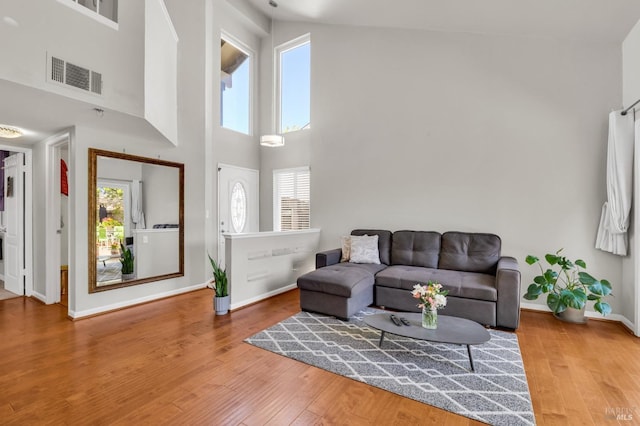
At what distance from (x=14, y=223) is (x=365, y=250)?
5500 millimetres

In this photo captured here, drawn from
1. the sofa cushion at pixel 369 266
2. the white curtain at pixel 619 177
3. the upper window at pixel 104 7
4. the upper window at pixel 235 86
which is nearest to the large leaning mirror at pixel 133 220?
the upper window at pixel 104 7

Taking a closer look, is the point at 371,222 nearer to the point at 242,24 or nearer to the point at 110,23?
the point at 110,23

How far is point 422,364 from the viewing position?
248 centimetres

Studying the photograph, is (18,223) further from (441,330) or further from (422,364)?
(441,330)

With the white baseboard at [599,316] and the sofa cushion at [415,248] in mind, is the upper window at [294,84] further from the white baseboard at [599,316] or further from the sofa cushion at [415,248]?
the white baseboard at [599,316]

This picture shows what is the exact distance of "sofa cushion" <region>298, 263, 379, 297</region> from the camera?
3.41 m

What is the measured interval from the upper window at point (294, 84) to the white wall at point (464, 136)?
257 mm

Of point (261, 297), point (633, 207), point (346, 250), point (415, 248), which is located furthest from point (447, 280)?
point (261, 297)

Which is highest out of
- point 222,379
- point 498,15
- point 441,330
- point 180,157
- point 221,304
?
point 498,15

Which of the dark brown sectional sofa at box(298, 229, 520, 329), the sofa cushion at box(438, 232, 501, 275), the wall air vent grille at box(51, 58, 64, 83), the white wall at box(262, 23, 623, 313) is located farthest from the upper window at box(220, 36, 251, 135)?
the sofa cushion at box(438, 232, 501, 275)

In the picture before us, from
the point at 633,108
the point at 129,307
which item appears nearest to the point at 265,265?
the point at 129,307

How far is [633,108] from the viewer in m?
3.14

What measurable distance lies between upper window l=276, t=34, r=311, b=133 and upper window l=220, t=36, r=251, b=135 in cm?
67

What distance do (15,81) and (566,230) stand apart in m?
5.81
